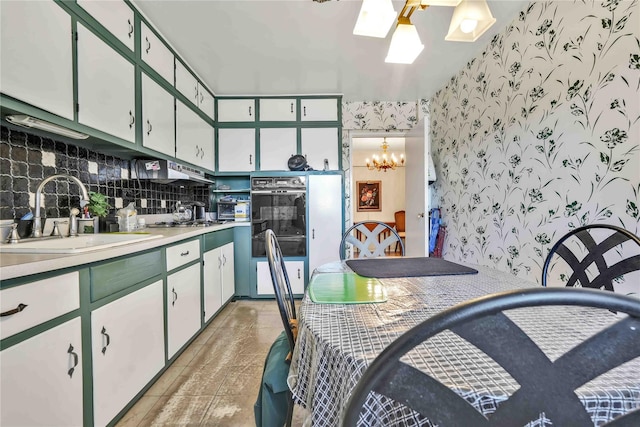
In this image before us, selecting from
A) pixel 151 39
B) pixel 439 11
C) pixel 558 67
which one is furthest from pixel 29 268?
pixel 558 67

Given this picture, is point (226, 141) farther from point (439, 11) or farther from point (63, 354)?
point (63, 354)

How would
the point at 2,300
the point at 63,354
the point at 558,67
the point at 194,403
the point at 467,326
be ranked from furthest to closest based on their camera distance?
the point at 558,67, the point at 194,403, the point at 63,354, the point at 2,300, the point at 467,326

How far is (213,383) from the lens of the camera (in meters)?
1.79

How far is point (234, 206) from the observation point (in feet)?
12.3

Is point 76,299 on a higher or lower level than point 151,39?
lower

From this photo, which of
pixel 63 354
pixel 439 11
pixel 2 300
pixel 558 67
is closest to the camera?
pixel 2 300

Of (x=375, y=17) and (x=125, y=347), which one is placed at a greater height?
(x=375, y=17)

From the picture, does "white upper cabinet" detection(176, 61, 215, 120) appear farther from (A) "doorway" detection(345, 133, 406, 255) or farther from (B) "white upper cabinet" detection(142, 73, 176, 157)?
(A) "doorway" detection(345, 133, 406, 255)

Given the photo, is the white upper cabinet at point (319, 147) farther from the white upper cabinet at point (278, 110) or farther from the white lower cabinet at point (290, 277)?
the white lower cabinet at point (290, 277)

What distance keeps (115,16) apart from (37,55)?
2.28 feet

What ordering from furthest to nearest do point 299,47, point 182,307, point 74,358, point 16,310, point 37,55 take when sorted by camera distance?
point 299,47
point 182,307
point 37,55
point 74,358
point 16,310

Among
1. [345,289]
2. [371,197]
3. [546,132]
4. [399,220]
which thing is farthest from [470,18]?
[371,197]

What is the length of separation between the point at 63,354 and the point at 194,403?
792mm

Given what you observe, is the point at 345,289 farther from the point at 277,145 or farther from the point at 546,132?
the point at 277,145
